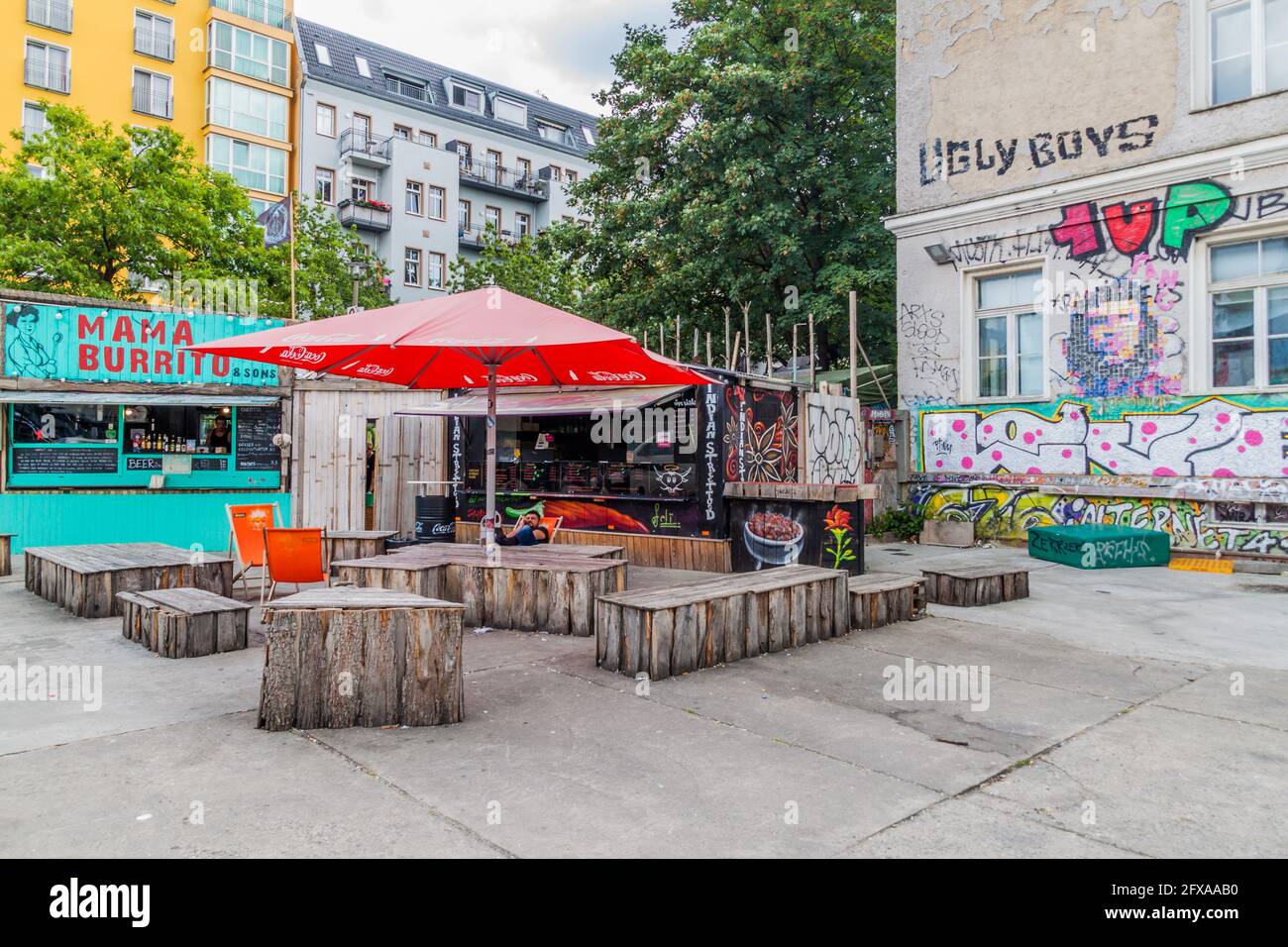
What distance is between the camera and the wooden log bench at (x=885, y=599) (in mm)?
6828

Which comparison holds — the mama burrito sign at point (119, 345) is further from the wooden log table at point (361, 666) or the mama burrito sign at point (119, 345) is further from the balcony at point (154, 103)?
the balcony at point (154, 103)

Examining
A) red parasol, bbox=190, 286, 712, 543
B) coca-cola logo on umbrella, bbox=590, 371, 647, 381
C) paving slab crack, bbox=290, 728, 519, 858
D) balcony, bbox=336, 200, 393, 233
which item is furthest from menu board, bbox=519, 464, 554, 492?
balcony, bbox=336, 200, 393, 233

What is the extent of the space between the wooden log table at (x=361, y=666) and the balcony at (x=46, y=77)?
35747 millimetres

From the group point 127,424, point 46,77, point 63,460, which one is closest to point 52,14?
point 46,77

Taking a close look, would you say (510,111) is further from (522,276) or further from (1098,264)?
(1098,264)

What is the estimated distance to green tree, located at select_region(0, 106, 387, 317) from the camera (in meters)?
19.9

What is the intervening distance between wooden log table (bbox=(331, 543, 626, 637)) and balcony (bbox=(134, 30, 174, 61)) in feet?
116

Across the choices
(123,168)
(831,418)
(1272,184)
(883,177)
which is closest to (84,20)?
(123,168)

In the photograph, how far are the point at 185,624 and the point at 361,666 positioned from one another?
2207 millimetres

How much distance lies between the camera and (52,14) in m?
30.5

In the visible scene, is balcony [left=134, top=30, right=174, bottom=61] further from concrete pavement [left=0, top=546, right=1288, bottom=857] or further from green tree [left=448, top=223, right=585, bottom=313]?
concrete pavement [left=0, top=546, right=1288, bottom=857]
